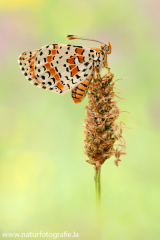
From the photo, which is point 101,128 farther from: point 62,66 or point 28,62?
point 28,62

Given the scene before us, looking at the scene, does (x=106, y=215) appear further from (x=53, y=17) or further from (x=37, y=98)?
(x=53, y=17)

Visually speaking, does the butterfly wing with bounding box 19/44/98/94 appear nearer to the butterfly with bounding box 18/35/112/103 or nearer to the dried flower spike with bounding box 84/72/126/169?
the butterfly with bounding box 18/35/112/103

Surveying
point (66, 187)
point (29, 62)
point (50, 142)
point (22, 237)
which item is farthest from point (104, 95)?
point (50, 142)

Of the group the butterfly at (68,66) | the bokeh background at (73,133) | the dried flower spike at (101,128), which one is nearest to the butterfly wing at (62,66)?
the butterfly at (68,66)

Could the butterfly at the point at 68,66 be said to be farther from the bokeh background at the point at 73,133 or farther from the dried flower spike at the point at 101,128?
the bokeh background at the point at 73,133

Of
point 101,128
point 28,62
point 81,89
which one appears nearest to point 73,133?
point 28,62

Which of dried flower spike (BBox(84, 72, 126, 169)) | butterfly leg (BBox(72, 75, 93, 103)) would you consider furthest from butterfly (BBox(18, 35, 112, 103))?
dried flower spike (BBox(84, 72, 126, 169))
